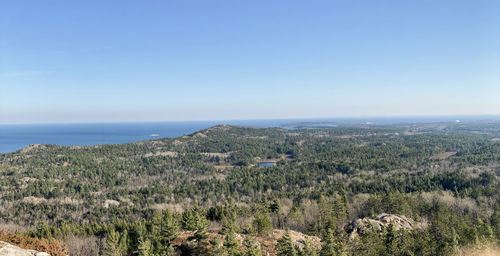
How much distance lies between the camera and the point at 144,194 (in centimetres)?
11612

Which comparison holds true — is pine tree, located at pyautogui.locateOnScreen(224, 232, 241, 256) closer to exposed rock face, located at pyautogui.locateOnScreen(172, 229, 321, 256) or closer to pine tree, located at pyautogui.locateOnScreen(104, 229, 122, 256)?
exposed rock face, located at pyautogui.locateOnScreen(172, 229, 321, 256)

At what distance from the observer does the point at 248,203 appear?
9931 centimetres

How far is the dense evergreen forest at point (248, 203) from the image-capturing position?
1375 inches

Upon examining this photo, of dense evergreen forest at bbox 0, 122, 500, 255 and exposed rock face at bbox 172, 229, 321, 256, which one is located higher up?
exposed rock face at bbox 172, 229, 321, 256

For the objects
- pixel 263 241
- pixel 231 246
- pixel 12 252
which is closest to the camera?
pixel 12 252

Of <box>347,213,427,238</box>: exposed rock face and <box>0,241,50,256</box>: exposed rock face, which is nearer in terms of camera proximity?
<box>0,241,50,256</box>: exposed rock face

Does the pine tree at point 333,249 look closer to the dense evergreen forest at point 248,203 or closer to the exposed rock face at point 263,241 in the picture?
the dense evergreen forest at point 248,203

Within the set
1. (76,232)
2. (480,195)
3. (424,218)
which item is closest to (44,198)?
(76,232)

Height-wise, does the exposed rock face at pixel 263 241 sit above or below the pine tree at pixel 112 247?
below

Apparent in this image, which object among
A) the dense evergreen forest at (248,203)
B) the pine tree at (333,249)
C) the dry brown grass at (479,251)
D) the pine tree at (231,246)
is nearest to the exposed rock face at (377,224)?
the dense evergreen forest at (248,203)

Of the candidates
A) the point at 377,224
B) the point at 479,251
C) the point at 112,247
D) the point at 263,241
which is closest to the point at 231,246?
the point at 263,241

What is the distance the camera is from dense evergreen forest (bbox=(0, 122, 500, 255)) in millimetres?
34938

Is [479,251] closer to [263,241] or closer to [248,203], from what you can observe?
[263,241]

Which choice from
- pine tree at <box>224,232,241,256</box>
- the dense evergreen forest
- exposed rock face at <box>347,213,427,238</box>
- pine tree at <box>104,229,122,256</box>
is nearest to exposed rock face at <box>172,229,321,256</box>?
the dense evergreen forest
